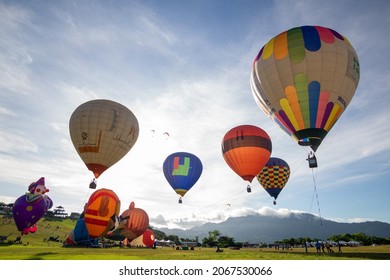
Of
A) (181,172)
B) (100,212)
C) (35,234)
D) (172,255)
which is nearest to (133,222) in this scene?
(181,172)

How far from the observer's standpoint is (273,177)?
3484cm

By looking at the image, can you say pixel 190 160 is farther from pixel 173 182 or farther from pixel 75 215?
pixel 75 215

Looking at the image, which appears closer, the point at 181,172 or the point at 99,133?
the point at 99,133

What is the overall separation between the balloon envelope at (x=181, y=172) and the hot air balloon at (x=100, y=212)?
919 centimetres

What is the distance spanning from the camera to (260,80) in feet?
73.2

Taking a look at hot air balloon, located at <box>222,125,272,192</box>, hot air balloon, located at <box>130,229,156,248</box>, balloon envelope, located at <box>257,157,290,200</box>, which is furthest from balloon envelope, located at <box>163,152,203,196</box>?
hot air balloon, located at <box>130,229,156,248</box>

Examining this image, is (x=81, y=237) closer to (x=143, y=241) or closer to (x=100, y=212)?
(x=100, y=212)

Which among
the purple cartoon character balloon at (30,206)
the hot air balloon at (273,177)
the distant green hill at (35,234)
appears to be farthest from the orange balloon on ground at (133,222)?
the hot air balloon at (273,177)

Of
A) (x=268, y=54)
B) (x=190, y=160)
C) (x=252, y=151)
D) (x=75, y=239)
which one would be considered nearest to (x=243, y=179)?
(x=252, y=151)

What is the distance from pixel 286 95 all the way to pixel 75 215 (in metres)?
126

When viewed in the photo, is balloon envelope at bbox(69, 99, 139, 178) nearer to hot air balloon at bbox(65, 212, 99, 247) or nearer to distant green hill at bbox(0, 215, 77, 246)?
hot air balloon at bbox(65, 212, 99, 247)

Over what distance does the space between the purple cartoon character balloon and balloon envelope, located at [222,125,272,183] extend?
26183 mm

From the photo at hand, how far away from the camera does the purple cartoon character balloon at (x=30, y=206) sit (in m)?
35.8

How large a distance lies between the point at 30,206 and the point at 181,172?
2070 cm
